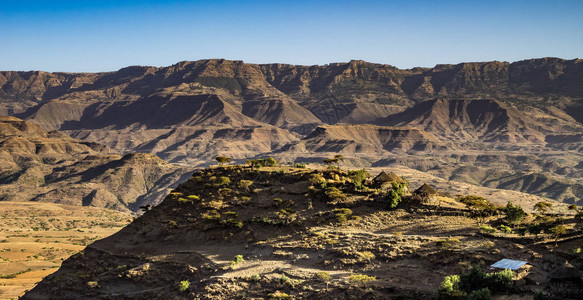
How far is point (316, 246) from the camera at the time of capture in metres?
40.4

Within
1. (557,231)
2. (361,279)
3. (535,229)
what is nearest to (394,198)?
(535,229)

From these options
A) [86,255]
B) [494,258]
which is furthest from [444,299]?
[86,255]

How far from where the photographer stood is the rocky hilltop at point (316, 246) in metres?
32.2

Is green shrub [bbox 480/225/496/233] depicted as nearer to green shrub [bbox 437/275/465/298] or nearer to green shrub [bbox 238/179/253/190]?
Answer: green shrub [bbox 437/275/465/298]

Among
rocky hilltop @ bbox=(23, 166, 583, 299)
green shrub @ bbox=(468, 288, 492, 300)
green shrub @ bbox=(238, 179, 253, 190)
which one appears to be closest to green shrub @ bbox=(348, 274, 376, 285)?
rocky hilltop @ bbox=(23, 166, 583, 299)

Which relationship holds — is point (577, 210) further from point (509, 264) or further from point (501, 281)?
point (501, 281)

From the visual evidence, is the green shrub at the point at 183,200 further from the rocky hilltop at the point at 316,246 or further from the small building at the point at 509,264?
the small building at the point at 509,264

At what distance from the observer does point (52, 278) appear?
148ft

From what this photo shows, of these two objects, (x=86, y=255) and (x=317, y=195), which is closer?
(x=86, y=255)

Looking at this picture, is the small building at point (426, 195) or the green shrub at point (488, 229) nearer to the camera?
the green shrub at point (488, 229)

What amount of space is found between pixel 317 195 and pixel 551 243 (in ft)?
77.0

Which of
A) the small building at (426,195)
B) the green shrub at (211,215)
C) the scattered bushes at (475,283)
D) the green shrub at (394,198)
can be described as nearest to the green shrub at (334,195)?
the green shrub at (394,198)

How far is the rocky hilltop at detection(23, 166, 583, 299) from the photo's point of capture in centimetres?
3225

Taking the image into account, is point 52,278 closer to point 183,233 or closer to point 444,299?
point 183,233
